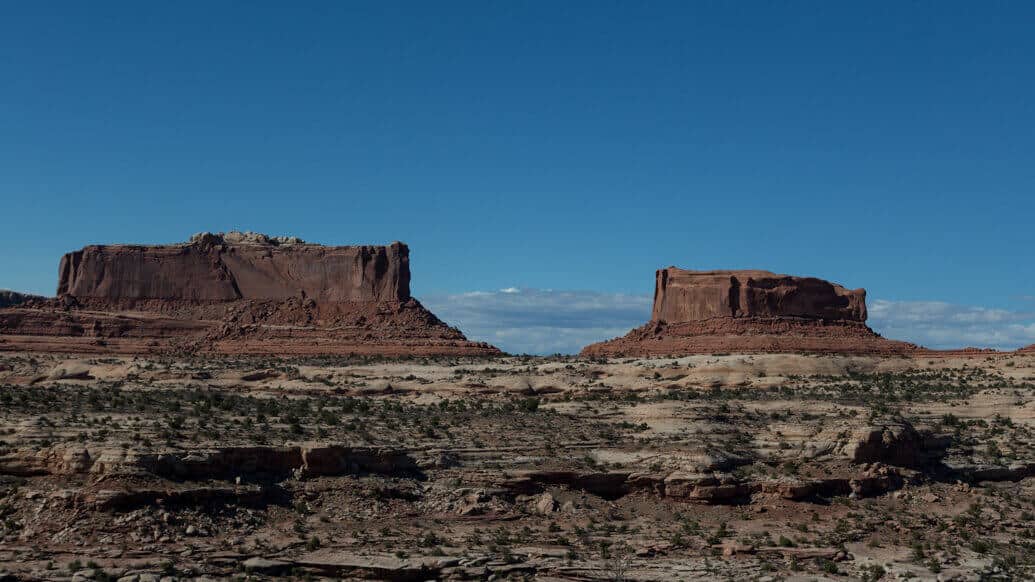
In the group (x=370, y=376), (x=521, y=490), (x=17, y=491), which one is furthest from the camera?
(x=370, y=376)

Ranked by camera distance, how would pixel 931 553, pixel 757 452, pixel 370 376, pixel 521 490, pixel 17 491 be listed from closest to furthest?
pixel 17 491, pixel 931 553, pixel 521 490, pixel 757 452, pixel 370 376

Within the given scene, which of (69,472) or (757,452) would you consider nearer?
(69,472)

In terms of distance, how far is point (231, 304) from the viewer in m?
84.1

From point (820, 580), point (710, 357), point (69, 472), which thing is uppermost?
point (710, 357)

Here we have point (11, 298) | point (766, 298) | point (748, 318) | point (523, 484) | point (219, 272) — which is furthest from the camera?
point (11, 298)

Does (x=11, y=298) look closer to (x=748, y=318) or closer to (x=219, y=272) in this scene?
(x=219, y=272)

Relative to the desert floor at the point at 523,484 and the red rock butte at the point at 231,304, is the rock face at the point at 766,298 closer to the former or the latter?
the red rock butte at the point at 231,304

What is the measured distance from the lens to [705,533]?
127 feet

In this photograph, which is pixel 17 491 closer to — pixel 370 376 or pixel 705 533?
pixel 705 533

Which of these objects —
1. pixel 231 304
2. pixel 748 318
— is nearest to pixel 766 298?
pixel 748 318

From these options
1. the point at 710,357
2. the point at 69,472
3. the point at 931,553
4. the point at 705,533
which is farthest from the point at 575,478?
the point at 710,357

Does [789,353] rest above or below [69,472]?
above

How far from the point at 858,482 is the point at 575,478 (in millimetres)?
10113

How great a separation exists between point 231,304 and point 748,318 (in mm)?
34585
